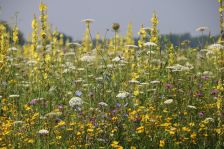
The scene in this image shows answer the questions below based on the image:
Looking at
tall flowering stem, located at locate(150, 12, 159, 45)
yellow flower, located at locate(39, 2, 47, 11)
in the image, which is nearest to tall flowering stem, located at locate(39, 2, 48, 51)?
yellow flower, located at locate(39, 2, 47, 11)

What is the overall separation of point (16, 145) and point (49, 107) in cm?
121

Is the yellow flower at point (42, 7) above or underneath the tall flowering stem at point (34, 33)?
above

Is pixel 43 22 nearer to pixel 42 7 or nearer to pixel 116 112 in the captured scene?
pixel 42 7

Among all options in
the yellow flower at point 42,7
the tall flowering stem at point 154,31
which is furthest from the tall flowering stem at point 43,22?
the tall flowering stem at point 154,31

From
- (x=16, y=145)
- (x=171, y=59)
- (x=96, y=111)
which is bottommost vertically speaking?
(x=16, y=145)

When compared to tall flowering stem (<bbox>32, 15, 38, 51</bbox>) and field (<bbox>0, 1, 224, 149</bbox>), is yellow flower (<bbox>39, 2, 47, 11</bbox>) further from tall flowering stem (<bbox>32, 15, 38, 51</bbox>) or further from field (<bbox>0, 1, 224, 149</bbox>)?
tall flowering stem (<bbox>32, 15, 38, 51</bbox>)

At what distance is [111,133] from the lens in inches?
186

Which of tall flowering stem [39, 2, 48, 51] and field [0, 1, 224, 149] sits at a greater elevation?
tall flowering stem [39, 2, 48, 51]

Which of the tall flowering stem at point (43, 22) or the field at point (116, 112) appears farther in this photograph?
the tall flowering stem at point (43, 22)

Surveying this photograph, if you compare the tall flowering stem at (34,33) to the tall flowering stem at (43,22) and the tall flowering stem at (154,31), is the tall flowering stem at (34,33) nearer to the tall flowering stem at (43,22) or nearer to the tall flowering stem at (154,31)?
the tall flowering stem at (43,22)

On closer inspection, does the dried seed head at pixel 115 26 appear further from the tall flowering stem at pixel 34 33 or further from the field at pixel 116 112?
the tall flowering stem at pixel 34 33

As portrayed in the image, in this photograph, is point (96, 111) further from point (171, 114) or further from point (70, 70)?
point (70, 70)

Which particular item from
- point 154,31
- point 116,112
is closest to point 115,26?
point 154,31

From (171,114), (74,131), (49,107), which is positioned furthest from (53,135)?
(171,114)
